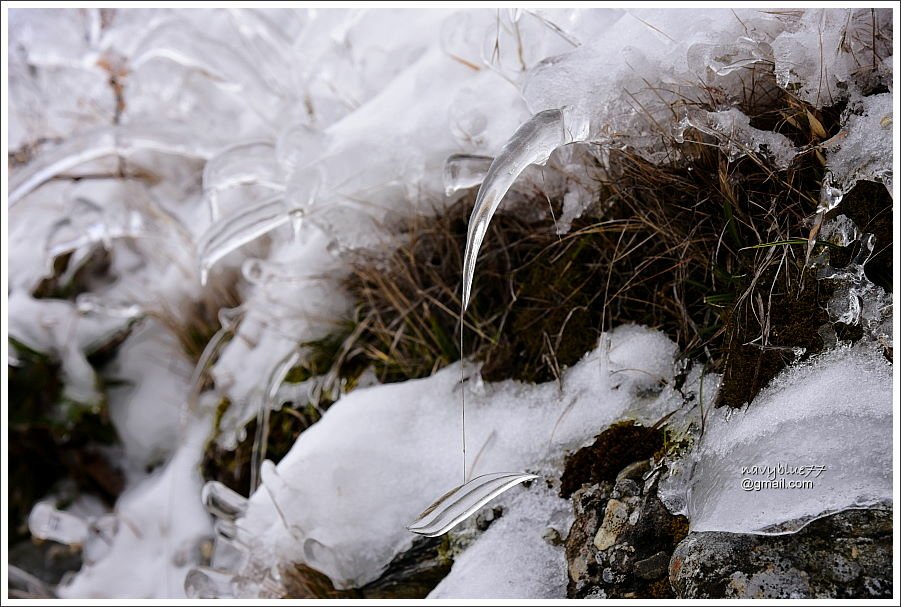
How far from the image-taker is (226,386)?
5.58 ft

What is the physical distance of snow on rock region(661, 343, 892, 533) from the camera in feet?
2.50

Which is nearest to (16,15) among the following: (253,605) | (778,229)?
(253,605)

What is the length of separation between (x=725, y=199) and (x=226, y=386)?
49.9 inches

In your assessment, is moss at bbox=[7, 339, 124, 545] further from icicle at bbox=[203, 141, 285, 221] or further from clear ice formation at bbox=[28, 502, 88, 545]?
icicle at bbox=[203, 141, 285, 221]

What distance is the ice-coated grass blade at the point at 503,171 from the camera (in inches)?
31.4

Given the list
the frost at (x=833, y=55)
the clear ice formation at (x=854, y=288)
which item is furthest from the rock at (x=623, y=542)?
the frost at (x=833, y=55)

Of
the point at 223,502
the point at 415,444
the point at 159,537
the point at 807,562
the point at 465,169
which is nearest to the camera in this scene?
the point at 807,562

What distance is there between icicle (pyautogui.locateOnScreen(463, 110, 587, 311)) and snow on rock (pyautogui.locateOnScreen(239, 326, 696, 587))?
33cm

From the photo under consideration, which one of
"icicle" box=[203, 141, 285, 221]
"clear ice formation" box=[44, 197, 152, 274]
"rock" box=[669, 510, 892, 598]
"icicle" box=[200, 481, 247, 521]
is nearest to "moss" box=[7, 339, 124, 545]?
"clear ice formation" box=[44, 197, 152, 274]

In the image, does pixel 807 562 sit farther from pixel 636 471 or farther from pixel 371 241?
pixel 371 241

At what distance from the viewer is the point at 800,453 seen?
79 cm

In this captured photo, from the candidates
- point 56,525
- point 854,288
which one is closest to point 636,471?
point 854,288

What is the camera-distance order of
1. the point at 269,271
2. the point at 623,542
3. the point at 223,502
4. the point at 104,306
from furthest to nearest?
the point at 104,306
the point at 269,271
the point at 223,502
the point at 623,542

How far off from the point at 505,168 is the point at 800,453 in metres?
0.48
